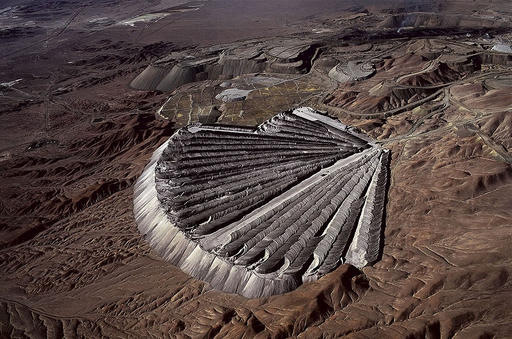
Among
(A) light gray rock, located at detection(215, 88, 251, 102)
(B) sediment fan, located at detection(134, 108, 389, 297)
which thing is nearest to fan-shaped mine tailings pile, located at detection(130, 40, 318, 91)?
(A) light gray rock, located at detection(215, 88, 251, 102)

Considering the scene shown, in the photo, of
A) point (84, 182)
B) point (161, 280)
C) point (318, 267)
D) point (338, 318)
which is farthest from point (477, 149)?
point (84, 182)

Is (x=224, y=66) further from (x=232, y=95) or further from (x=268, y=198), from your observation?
(x=268, y=198)

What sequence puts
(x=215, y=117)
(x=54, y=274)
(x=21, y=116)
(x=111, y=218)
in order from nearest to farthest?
(x=54, y=274) < (x=111, y=218) < (x=215, y=117) < (x=21, y=116)

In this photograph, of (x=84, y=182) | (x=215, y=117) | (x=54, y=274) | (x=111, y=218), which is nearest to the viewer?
(x=54, y=274)

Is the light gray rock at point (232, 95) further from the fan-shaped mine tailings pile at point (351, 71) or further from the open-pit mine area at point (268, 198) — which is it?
the fan-shaped mine tailings pile at point (351, 71)

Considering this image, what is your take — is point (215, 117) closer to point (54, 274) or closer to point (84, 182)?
point (84, 182)

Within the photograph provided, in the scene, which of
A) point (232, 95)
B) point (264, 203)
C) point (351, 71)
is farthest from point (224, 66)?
point (264, 203)

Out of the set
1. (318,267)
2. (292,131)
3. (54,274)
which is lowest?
(54,274)

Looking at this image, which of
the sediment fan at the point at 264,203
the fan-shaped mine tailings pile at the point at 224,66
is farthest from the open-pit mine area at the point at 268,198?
the fan-shaped mine tailings pile at the point at 224,66
